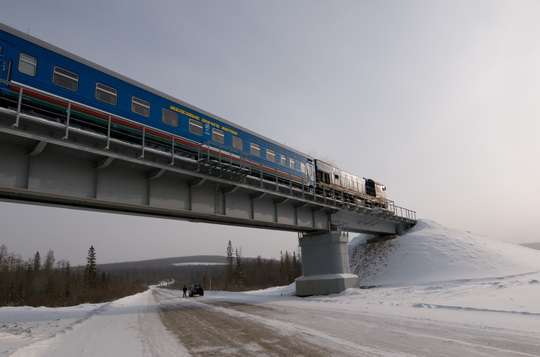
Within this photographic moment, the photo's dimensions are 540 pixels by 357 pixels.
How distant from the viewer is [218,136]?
891 inches

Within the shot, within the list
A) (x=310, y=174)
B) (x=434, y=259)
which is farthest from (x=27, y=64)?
(x=434, y=259)

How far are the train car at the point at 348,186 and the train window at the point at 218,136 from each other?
9.77 m

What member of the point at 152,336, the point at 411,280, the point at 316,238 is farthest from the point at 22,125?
the point at 411,280

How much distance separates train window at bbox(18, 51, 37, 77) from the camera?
14.0m

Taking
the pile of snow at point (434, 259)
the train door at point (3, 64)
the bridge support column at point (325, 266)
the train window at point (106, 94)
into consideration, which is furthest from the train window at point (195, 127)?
the pile of snow at point (434, 259)

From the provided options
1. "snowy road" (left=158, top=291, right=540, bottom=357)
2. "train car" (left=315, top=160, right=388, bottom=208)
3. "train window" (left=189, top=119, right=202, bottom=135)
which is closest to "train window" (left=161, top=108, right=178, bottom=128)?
"train window" (left=189, top=119, right=202, bottom=135)

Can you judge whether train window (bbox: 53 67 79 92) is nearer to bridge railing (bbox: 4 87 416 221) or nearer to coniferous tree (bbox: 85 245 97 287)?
bridge railing (bbox: 4 87 416 221)

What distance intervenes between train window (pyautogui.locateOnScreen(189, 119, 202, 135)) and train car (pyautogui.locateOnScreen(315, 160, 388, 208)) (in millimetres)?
A: 11622

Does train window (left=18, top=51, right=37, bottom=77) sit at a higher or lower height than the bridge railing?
higher

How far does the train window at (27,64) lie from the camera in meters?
14.0

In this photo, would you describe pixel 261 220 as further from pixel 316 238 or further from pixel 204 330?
pixel 204 330

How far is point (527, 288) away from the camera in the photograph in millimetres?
18812

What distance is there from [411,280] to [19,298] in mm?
70992

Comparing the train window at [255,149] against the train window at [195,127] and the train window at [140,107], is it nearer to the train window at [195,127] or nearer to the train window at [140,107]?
the train window at [195,127]
